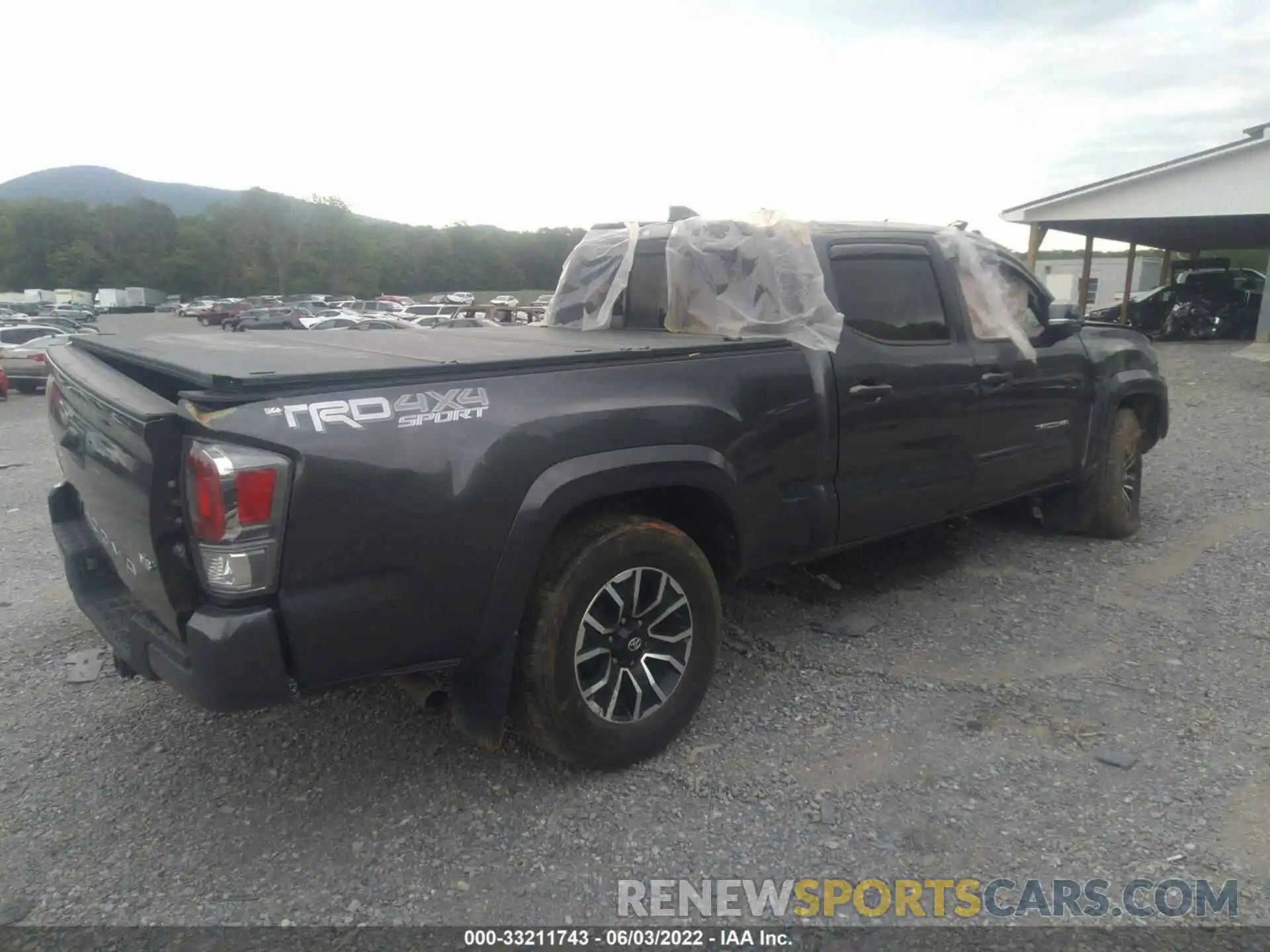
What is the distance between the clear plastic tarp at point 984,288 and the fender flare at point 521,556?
2278 millimetres

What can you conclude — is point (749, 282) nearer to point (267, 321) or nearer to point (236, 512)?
point (236, 512)

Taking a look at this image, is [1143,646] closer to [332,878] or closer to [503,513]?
[503,513]

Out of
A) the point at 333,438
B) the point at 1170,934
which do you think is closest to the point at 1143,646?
the point at 1170,934

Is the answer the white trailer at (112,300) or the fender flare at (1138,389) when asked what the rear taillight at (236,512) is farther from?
the white trailer at (112,300)

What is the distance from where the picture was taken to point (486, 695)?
9.73ft

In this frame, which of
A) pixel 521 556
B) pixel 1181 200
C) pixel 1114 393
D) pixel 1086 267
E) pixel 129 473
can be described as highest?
pixel 1181 200

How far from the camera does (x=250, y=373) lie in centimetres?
251

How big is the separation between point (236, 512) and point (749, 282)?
2584mm

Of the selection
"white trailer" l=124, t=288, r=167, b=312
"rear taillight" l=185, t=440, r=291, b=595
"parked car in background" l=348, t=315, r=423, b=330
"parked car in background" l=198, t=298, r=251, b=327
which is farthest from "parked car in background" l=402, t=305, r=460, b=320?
"rear taillight" l=185, t=440, r=291, b=595

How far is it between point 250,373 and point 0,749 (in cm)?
207

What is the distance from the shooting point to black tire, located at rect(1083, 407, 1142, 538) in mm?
5648

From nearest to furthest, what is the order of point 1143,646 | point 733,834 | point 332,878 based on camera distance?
point 332,878 < point 733,834 < point 1143,646

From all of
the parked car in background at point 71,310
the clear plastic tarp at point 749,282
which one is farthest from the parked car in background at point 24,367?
the parked car in background at point 71,310

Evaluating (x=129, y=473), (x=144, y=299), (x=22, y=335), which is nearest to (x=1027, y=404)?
(x=129, y=473)
